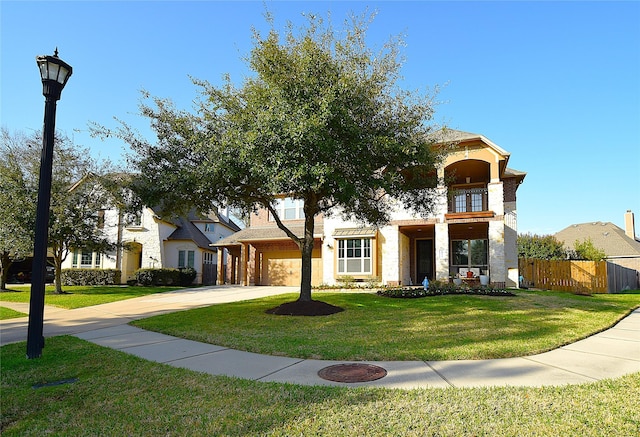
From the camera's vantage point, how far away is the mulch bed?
35.6 feet

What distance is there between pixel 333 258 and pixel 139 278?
1331 centimetres

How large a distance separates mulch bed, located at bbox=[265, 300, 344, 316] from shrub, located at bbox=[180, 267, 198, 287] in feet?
56.9

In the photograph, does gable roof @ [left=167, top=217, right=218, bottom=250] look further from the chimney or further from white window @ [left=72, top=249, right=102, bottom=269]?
the chimney

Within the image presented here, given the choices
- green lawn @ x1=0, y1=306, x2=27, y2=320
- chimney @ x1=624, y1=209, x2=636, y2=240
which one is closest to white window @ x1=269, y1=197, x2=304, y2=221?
green lawn @ x1=0, y1=306, x2=27, y2=320

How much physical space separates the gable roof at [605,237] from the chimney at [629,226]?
100cm

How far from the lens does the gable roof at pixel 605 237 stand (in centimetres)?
3384

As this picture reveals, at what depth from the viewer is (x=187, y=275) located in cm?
2738

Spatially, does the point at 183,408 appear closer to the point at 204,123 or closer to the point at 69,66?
the point at 69,66

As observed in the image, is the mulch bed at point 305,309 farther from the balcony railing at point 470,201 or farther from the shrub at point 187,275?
the shrub at point 187,275

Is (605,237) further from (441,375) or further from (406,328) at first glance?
(441,375)

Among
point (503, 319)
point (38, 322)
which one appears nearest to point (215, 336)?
point (38, 322)

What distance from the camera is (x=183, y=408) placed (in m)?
4.08

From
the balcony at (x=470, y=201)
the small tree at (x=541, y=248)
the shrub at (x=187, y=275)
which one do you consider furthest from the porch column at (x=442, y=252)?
the shrub at (x=187, y=275)

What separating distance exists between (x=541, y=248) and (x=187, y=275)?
88.4ft
